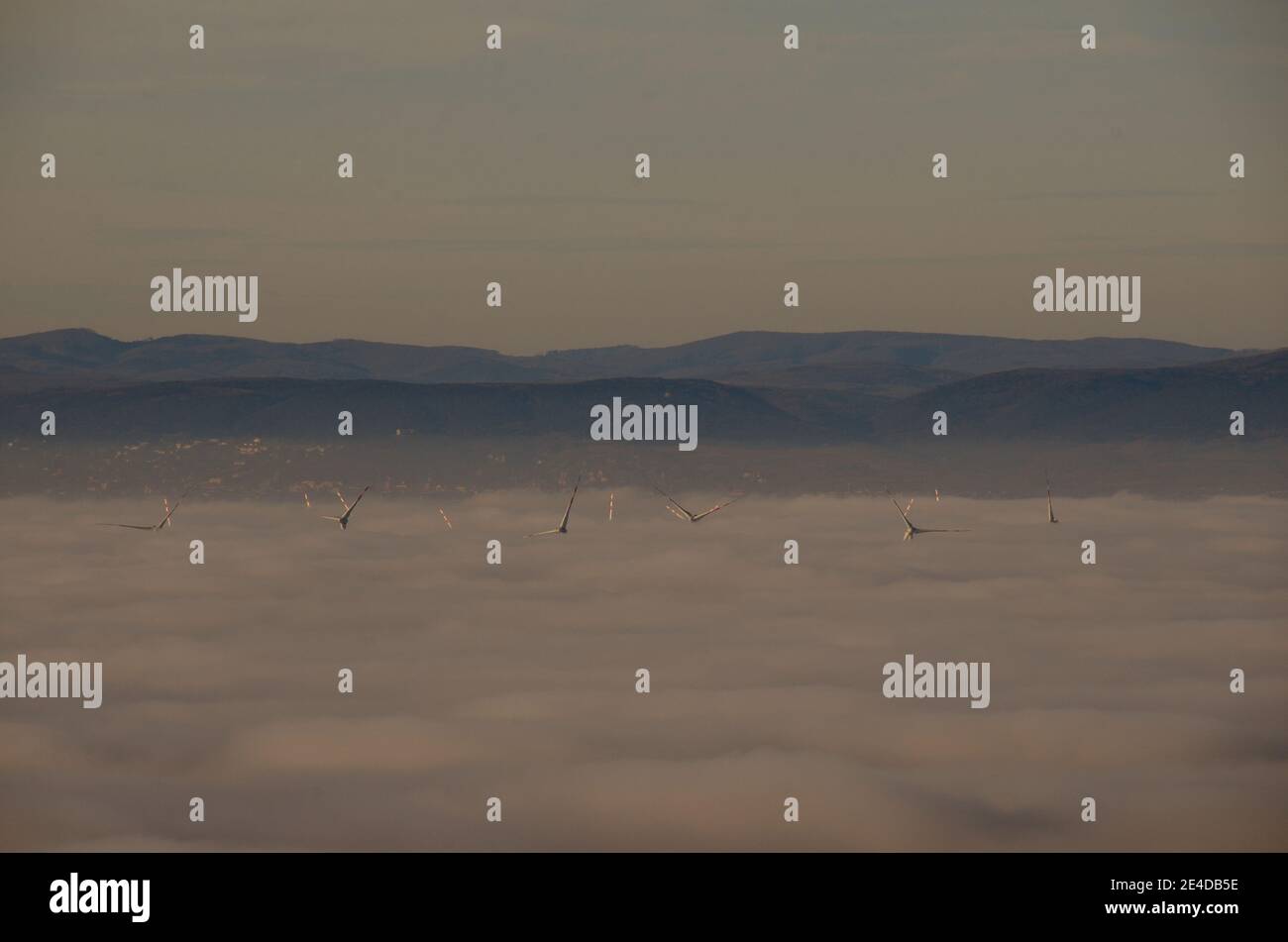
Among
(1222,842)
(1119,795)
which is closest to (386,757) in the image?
(1119,795)

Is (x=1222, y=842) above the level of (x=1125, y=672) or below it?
below

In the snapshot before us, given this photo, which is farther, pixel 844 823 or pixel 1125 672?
pixel 1125 672

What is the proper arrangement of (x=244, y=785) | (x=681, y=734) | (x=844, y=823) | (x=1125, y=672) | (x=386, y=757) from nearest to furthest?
(x=844, y=823) → (x=244, y=785) → (x=386, y=757) → (x=681, y=734) → (x=1125, y=672)

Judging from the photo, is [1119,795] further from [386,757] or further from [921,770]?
[386,757]

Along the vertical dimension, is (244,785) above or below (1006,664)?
below

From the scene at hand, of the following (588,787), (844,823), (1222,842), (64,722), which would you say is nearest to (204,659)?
(64,722)

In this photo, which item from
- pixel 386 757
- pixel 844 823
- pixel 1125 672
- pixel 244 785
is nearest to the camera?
pixel 844 823

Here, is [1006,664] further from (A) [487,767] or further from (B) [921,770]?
(A) [487,767]

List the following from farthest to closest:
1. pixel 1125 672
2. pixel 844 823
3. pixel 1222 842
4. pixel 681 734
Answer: pixel 1125 672 < pixel 681 734 < pixel 844 823 < pixel 1222 842

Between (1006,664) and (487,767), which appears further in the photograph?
(1006,664)
